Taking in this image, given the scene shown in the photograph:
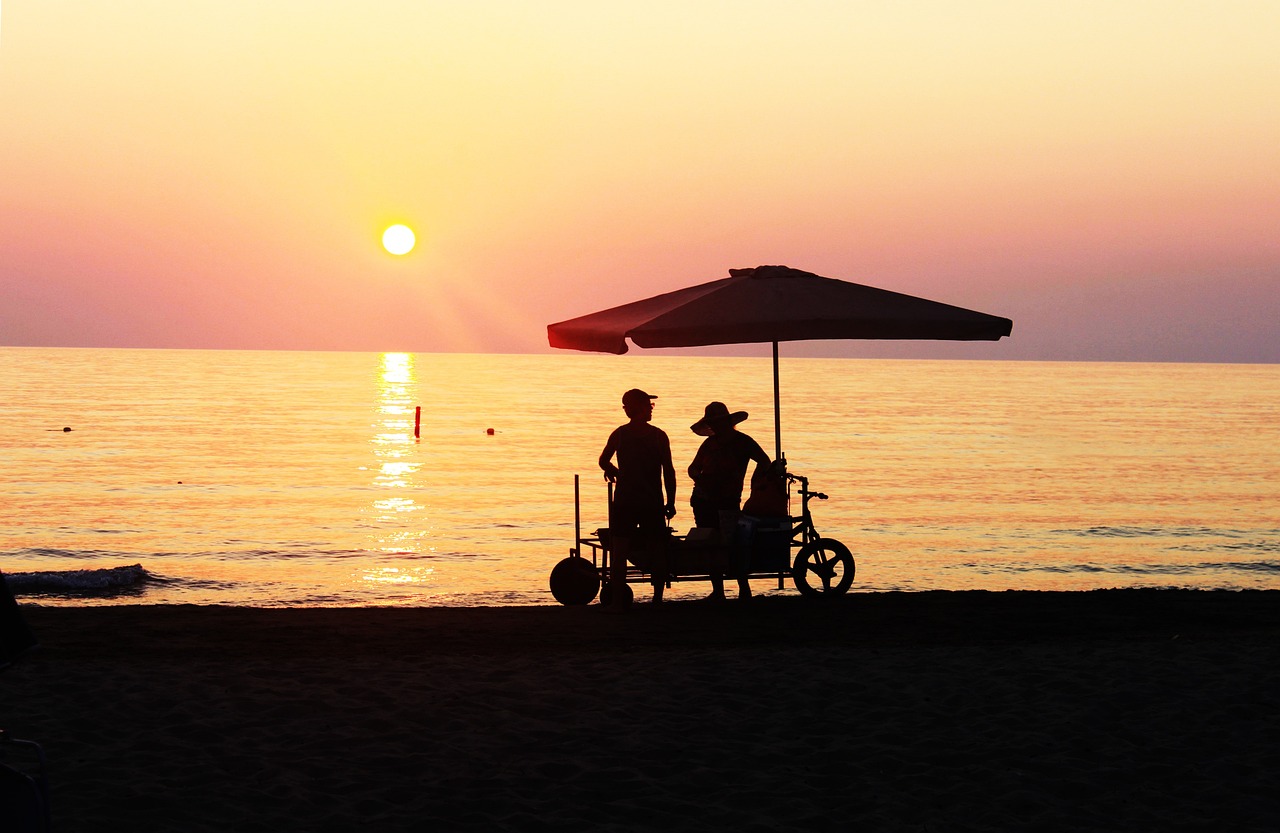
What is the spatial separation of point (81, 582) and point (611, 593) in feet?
33.5

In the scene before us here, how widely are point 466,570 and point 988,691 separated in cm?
1492

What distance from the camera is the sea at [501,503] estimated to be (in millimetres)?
21453

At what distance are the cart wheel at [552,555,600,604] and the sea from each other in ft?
2.91

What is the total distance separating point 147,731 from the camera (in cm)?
749

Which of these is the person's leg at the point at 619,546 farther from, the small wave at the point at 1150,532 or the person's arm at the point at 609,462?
the small wave at the point at 1150,532

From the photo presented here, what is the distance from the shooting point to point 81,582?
1873 centimetres

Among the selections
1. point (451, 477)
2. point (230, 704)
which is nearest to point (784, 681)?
point (230, 704)

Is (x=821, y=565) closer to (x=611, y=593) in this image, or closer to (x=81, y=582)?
(x=611, y=593)

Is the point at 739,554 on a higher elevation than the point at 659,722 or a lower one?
higher

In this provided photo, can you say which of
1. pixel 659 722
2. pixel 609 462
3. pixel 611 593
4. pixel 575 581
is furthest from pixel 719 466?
pixel 659 722

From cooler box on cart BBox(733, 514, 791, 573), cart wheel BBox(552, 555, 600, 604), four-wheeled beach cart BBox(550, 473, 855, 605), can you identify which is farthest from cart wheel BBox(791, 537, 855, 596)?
cart wheel BBox(552, 555, 600, 604)

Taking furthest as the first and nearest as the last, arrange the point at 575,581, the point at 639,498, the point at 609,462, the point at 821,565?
1. the point at 575,581
2. the point at 821,565
3. the point at 639,498
4. the point at 609,462

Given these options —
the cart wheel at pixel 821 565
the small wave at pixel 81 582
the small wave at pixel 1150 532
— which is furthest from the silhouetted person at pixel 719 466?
the small wave at pixel 1150 532

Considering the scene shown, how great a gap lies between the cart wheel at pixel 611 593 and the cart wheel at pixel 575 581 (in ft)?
0.55
